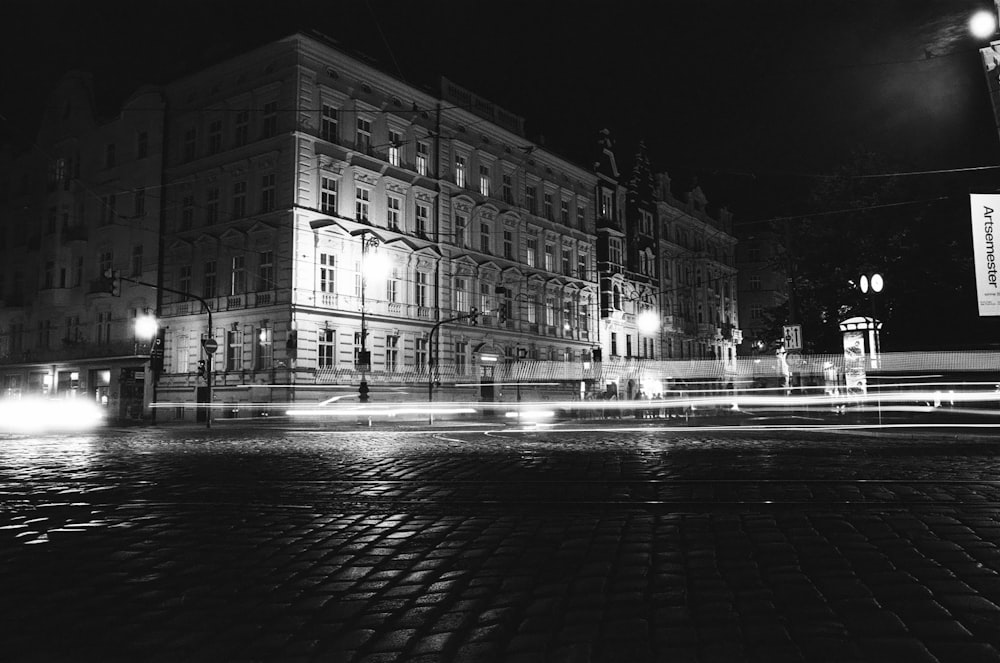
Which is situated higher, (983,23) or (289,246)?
(983,23)

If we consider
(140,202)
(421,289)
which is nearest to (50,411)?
(140,202)

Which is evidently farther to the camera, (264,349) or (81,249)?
(81,249)

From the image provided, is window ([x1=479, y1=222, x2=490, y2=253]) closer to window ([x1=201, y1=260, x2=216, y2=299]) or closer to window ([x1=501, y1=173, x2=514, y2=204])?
window ([x1=501, y1=173, x2=514, y2=204])

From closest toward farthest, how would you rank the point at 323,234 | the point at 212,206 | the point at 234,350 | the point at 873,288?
the point at 873,288
the point at 323,234
the point at 234,350
the point at 212,206

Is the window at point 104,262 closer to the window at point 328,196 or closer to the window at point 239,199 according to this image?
the window at point 239,199

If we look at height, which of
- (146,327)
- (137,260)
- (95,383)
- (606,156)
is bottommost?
(95,383)

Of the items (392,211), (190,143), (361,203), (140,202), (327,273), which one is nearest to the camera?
(327,273)

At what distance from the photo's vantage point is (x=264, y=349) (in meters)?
37.4

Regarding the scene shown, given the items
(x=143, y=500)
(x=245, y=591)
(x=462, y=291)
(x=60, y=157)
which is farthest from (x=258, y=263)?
(x=245, y=591)

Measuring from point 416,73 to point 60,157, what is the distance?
22.6 m

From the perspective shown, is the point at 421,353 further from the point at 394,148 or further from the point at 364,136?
the point at 364,136

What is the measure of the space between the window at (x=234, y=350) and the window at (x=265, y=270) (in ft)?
8.88

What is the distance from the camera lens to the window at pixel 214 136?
4072cm

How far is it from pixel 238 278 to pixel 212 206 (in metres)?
4.71
